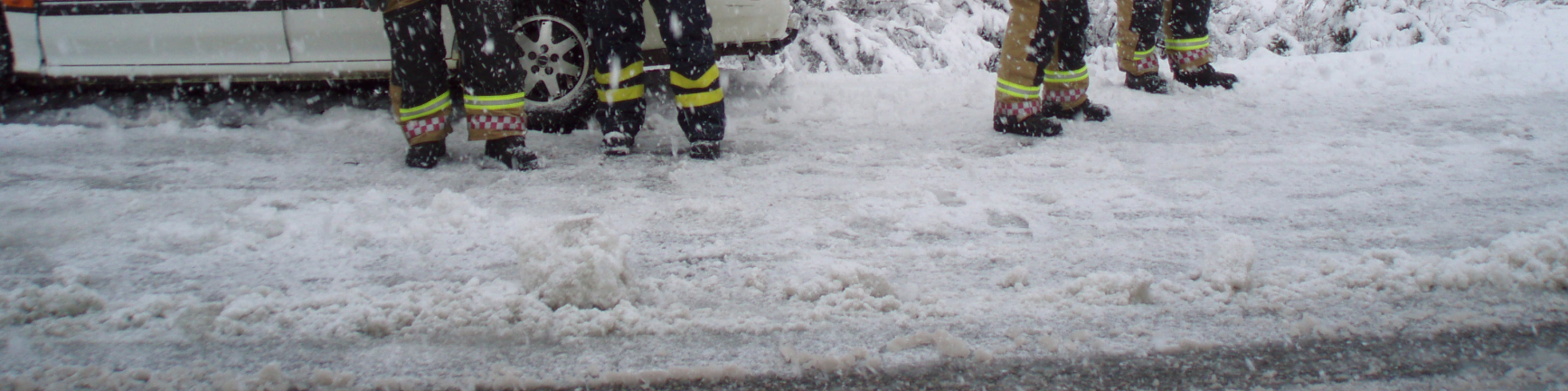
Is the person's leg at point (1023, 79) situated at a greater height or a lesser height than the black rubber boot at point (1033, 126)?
greater

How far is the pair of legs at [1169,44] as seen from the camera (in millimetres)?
5031

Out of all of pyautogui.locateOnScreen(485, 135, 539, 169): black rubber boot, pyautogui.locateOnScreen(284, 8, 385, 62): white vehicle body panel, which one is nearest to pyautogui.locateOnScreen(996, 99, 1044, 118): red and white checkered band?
pyautogui.locateOnScreen(485, 135, 539, 169): black rubber boot

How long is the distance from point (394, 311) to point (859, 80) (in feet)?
12.1

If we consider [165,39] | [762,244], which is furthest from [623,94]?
[165,39]

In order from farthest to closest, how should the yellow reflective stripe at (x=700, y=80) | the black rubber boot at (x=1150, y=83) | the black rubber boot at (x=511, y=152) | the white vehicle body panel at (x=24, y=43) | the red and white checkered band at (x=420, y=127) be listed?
the black rubber boot at (x=1150, y=83) < the white vehicle body panel at (x=24, y=43) < the yellow reflective stripe at (x=700, y=80) < the red and white checkered band at (x=420, y=127) < the black rubber boot at (x=511, y=152)

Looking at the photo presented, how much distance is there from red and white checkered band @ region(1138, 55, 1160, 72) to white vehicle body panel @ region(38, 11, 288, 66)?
475 centimetres

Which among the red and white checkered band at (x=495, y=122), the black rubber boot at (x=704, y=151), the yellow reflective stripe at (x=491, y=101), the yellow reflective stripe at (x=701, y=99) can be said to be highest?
the yellow reflective stripe at (x=701, y=99)

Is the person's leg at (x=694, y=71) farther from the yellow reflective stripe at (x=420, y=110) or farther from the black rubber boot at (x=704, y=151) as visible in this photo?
the yellow reflective stripe at (x=420, y=110)

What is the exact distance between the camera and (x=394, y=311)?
6.59 ft

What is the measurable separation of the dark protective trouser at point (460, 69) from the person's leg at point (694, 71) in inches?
26.5

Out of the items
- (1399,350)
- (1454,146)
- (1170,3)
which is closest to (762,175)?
(1399,350)

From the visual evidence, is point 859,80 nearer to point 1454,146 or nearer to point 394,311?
point 1454,146

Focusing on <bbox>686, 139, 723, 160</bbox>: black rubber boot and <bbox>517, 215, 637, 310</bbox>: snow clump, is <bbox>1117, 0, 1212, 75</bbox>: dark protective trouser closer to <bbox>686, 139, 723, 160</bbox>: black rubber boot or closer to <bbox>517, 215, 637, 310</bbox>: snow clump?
<bbox>686, 139, 723, 160</bbox>: black rubber boot

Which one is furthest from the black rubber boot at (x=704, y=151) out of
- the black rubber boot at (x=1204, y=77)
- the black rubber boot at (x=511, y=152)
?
the black rubber boot at (x=1204, y=77)
